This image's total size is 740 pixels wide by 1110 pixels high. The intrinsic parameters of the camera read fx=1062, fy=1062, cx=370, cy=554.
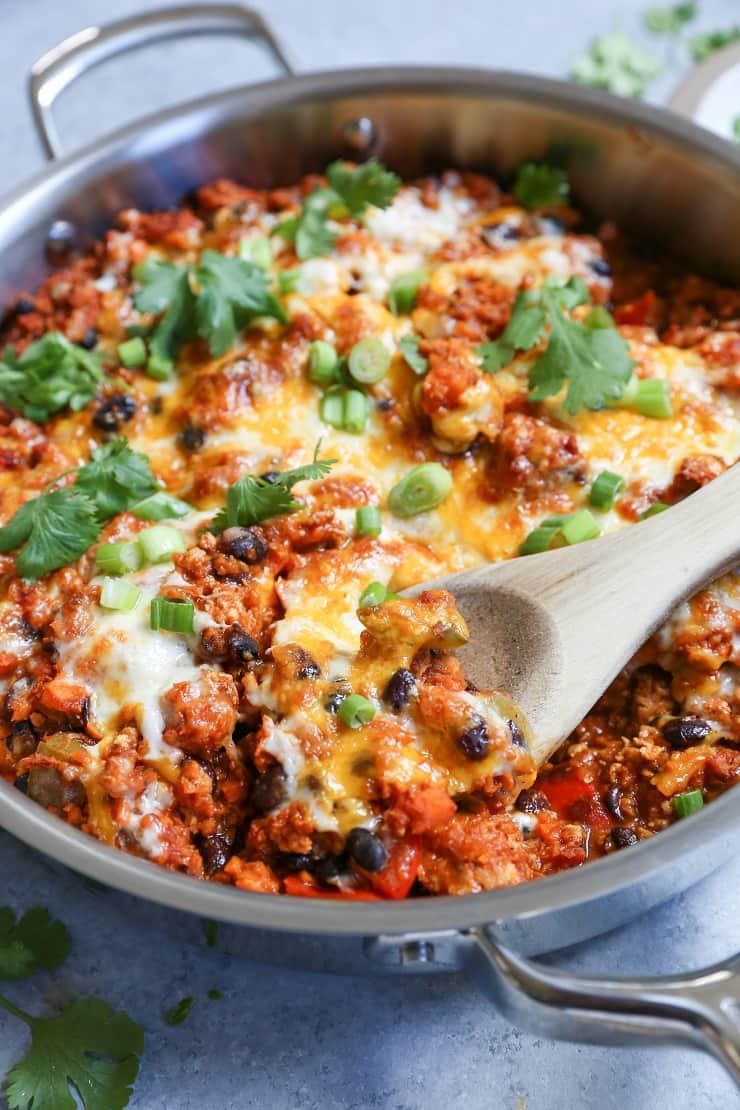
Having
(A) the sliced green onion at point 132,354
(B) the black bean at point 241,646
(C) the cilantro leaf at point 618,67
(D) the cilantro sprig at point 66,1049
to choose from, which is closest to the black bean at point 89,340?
(A) the sliced green onion at point 132,354

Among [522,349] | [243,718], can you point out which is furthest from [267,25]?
[243,718]

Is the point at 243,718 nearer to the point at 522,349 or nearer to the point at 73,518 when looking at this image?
the point at 73,518

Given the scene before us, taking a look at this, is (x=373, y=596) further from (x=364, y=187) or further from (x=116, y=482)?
(x=364, y=187)

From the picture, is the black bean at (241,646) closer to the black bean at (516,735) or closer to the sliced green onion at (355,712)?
the sliced green onion at (355,712)

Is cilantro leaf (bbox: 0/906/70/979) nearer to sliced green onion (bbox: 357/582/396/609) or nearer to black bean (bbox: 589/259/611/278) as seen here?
sliced green onion (bbox: 357/582/396/609)

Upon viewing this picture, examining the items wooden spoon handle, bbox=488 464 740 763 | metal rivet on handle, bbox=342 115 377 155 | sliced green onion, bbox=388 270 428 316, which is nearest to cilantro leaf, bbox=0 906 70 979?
wooden spoon handle, bbox=488 464 740 763

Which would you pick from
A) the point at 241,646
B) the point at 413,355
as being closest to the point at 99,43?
the point at 413,355
